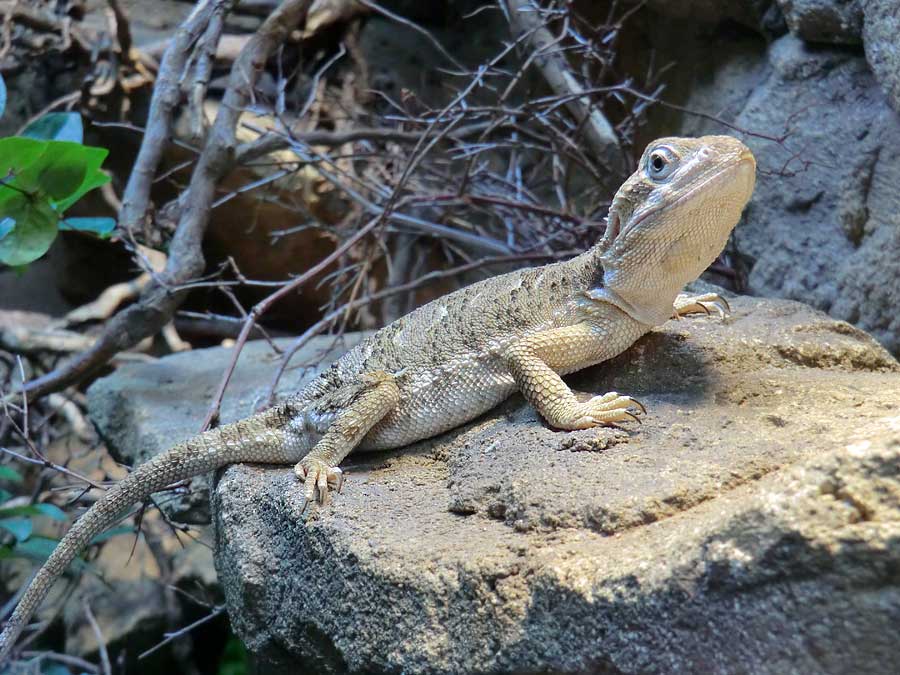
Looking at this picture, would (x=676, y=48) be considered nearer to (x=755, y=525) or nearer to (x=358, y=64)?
(x=358, y=64)

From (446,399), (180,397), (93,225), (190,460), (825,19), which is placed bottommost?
(180,397)

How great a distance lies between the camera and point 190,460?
3.46m

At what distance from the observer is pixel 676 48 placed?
17.7 feet

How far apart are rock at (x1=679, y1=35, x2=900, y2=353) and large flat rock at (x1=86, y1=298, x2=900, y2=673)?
0.63 metres

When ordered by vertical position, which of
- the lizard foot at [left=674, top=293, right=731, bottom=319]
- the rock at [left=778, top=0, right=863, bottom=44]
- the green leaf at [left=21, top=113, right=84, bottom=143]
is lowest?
the green leaf at [left=21, top=113, right=84, bottom=143]

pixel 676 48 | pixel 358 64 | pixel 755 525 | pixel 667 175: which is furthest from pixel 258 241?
pixel 755 525

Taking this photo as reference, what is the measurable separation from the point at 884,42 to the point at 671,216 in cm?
162

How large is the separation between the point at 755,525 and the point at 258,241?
5.62 meters

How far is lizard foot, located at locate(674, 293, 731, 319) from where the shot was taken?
357cm

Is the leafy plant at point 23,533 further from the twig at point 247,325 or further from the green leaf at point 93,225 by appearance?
the green leaf at point 93,225

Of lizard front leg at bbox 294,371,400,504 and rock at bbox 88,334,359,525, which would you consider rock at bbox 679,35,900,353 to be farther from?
rock at bbox 88,334,359,525

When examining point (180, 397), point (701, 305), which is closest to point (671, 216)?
point (701, 305)

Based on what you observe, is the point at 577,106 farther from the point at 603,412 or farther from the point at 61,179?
the point at 61,179

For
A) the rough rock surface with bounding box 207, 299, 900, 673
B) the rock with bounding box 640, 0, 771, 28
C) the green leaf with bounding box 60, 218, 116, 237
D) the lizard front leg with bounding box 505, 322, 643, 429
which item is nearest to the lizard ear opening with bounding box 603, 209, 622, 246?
the lizard front leg with bounding box 505, 322, 643, 429
